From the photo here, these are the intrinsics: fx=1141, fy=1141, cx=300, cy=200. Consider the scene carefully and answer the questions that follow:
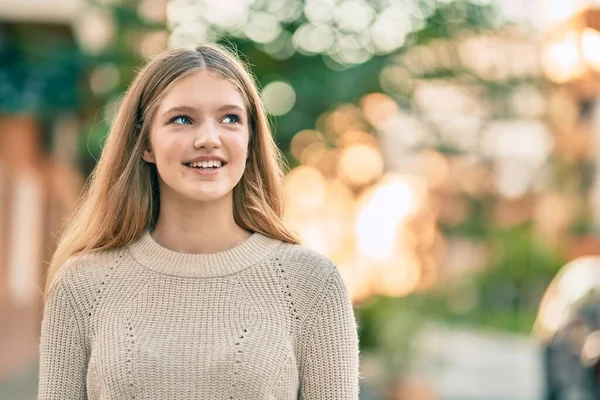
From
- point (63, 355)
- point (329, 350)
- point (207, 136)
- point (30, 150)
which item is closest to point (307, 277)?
point (329, 350)

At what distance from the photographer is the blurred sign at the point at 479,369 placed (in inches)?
468

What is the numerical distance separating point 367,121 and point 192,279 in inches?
310

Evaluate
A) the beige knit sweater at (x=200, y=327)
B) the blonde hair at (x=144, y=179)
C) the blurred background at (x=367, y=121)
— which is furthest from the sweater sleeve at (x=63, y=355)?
the blurred background at (x=367, y=121)

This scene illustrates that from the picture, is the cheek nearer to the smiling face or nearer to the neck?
the smiling face

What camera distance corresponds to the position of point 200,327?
288 cm

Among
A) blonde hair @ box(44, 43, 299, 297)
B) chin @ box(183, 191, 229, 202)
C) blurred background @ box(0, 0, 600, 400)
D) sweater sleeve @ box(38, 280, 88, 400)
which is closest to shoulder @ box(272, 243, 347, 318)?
blonde hair @ box(44, 43, 299, 297)

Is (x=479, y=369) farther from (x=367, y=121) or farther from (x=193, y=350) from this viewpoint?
(x=193, y=350)

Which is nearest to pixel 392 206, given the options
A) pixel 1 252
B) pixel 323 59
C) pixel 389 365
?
pixel 389 365

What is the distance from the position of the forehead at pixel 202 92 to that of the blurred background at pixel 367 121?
4.50m

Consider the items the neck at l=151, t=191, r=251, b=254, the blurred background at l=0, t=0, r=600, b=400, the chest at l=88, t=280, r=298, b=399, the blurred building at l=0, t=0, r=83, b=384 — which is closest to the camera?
the chest at l=88, t=280, r=298, b=399

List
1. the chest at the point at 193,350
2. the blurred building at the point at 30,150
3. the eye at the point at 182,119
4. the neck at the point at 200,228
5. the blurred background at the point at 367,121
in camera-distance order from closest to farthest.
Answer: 1. the chest at the point at 193,350
2. the eye at the point at 182,119
3. the neck at the point at 200,228
4. the blurred background at the point at 367,121
5. the blurred building at the point at 30,150

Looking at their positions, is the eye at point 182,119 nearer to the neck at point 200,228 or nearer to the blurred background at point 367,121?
the neck at point 200,228

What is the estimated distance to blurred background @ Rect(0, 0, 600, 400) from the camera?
356 inches

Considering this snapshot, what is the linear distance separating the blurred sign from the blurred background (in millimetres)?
69
